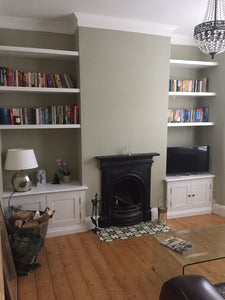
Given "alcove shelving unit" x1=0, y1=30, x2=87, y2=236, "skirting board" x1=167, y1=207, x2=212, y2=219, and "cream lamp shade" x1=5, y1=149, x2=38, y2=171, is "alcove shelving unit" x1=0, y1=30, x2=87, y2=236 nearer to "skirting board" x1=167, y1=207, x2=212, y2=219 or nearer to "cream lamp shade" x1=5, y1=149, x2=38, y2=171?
"cream lamp shade" x1=5, y1=149, x2=38, y2=171

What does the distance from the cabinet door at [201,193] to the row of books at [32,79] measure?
249cm

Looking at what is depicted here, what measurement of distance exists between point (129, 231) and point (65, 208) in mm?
927

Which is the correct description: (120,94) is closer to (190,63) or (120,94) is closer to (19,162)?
(190,63)

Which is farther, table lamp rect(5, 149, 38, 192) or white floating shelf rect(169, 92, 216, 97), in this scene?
white floating shelf rect(169, 92, 216, 97)

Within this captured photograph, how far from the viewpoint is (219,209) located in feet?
12.9

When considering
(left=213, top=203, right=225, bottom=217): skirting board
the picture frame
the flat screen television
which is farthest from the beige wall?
(left=213, top=203, right=225, bottom=217): skirting board

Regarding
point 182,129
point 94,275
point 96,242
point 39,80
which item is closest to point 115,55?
point 39,80

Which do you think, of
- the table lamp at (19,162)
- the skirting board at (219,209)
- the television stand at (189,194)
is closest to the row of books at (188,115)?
the television stand at (189,194)

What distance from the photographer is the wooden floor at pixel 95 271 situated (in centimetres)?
219

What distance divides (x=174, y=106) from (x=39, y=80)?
2.21 meters

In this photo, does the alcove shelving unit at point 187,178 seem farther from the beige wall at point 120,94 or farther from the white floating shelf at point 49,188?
the white floating shelf at point 49,188

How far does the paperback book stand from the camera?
86.4 inches

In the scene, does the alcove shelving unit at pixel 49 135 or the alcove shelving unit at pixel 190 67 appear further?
the alcove shelving unit at pixel 190 67

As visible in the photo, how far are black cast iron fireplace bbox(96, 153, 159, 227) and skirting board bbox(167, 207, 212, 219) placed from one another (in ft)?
1.40
